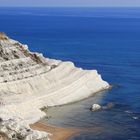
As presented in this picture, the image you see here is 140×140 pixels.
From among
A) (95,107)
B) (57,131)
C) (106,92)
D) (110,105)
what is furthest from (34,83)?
(57,131)

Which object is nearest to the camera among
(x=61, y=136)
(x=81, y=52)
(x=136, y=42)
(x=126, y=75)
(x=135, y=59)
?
(x=61, y=136)

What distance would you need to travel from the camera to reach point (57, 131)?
227 feet

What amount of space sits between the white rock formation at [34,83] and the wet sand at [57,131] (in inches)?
76.0

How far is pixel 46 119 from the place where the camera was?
75500 millimetres

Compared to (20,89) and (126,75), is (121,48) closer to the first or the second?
(126,75)

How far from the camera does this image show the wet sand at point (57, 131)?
67050 millimetres

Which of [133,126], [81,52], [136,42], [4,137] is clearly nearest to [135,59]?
[81,52]

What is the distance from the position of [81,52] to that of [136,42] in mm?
43906

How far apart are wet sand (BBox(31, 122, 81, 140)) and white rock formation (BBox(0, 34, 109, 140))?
1931 mm

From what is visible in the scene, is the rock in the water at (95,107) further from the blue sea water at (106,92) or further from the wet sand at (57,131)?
the wet sand at (57,131)

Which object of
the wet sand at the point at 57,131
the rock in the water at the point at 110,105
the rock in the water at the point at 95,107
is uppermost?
the rock in the water at the point at 110,105

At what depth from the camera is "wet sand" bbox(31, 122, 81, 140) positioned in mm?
67050

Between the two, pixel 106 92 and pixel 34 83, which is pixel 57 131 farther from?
pixel 106 92

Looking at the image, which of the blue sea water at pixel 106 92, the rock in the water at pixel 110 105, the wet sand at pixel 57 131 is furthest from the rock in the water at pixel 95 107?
the wet sand at pixel 57 131
